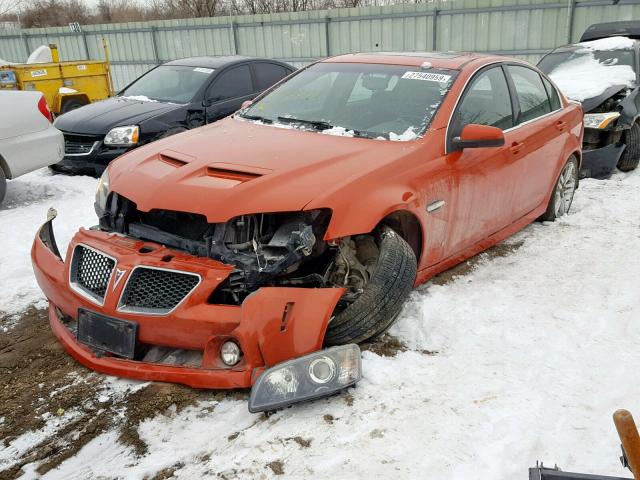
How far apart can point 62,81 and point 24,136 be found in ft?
21.9

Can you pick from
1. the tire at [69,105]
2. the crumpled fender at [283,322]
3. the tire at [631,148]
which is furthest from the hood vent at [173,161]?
the tire at [69,105]

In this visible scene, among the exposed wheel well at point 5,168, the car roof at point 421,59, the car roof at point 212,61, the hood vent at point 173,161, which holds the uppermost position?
the car roof at point 421,59

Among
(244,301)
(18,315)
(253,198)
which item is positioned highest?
(253,198)

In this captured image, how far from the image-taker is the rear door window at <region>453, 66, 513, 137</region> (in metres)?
4.07

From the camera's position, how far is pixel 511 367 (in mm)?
3059

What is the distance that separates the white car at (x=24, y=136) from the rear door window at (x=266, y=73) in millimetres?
3047

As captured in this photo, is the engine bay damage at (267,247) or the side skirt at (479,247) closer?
the engine bay damage at (267,247)

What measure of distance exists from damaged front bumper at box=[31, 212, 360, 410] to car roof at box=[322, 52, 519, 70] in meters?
2.25

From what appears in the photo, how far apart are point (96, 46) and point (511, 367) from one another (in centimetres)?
2022

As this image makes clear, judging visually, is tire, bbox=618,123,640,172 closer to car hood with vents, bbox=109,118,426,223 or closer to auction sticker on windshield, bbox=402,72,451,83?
auction sticker on windshield, bbox=402,72,451,83

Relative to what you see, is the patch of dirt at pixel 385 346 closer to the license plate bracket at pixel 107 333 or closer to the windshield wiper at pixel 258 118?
the license plate bracket at pixel 107 333

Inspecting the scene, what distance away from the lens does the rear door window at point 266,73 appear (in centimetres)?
864

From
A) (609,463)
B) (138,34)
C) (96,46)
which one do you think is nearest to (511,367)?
(609,463)

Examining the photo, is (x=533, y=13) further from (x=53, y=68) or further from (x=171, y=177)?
(x=171, y=177)
